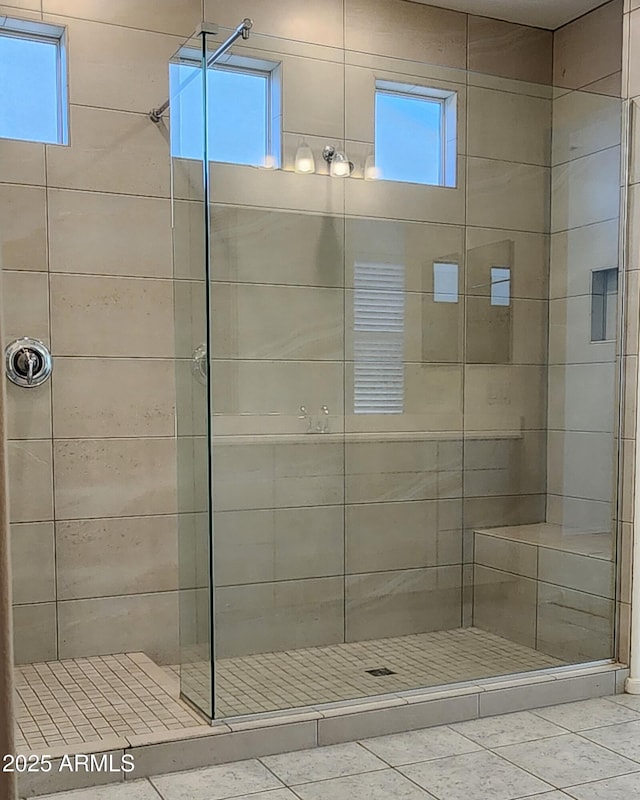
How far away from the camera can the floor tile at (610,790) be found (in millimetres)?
2131

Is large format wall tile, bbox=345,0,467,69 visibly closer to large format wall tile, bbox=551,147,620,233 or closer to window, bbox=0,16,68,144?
large format wall tile, bbox=551,147,620,233

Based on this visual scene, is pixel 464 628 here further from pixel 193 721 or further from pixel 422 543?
pixel 193 721

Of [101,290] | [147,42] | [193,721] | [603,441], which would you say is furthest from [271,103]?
[193,721]

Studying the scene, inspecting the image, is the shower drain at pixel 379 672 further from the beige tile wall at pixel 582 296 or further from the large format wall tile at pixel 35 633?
the large format wall tile at pixel 35 633

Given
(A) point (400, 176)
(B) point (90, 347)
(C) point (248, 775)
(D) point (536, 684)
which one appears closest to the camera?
(C) point (248, 775)

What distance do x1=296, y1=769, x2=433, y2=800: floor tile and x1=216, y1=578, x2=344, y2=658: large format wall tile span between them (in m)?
0.60

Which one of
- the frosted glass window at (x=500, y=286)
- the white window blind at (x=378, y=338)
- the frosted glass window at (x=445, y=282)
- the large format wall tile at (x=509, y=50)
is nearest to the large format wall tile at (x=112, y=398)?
the white window blind at (x=378, y=338)

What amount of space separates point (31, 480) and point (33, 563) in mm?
293

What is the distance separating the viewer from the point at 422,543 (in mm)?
3281

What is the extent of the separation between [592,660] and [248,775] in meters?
1.40

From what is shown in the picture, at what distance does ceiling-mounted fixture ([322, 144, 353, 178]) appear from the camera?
3.08 m

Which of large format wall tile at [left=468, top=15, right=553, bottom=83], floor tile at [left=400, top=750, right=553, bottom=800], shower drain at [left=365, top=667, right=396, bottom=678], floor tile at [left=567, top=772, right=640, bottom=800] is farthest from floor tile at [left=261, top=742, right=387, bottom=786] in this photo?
large format wall tile at [left=468, top=15, right=553, bottom=83]

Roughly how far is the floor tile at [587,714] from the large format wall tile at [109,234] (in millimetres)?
2059

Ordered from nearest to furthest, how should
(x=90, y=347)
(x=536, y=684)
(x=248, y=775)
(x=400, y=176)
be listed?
(x=248, y=775), (x=536, y=684), (x=90, y=347), (x=400, y=176)
